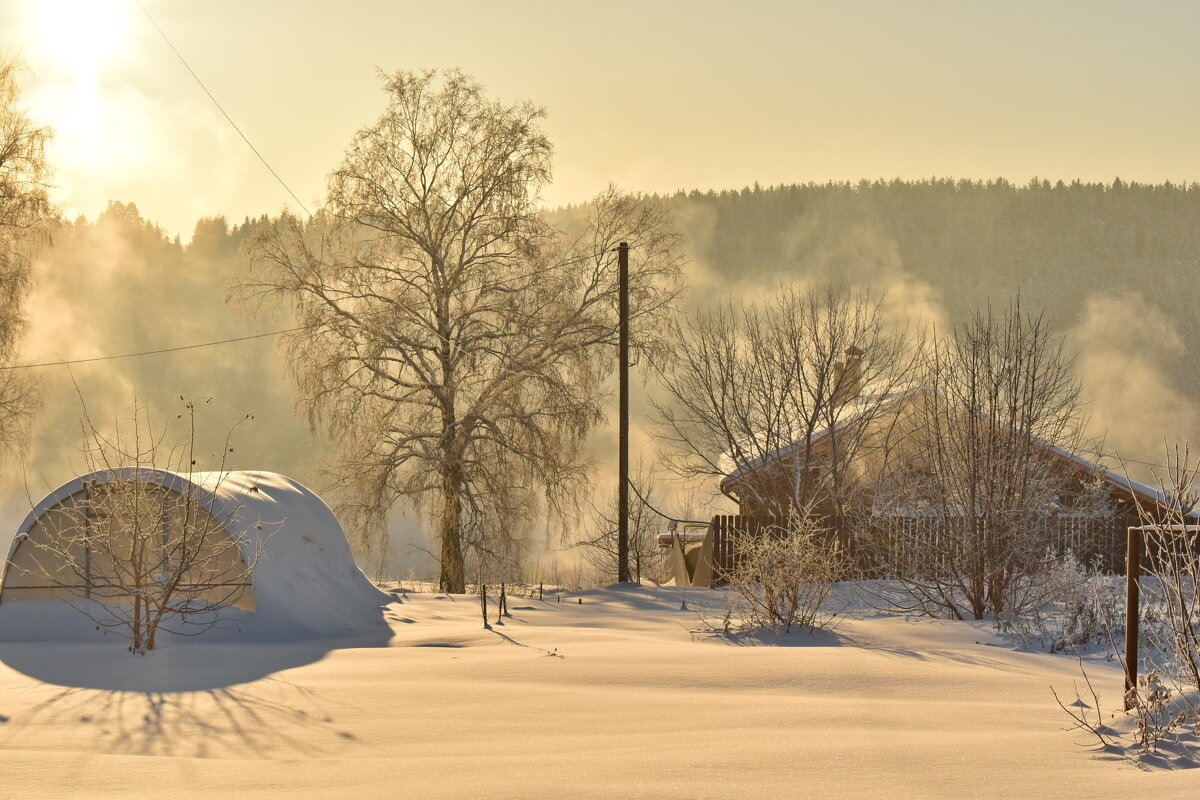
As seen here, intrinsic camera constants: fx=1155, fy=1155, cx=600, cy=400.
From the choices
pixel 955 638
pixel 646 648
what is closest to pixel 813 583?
pixel 955 638

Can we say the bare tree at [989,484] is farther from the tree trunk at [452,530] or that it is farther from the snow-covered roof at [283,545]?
the tree trunk at [452,530]

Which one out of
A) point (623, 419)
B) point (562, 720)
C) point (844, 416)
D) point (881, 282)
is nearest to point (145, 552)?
point (562, 720)

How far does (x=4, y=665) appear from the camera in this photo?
38.2ft

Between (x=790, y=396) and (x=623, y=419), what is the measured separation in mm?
4265

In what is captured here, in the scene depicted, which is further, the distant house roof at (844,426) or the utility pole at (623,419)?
the distant house roof at (844,426)

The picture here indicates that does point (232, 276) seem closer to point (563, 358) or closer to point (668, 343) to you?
point (563, 358)

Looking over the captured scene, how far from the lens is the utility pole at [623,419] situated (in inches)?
938

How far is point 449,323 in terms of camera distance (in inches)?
1036

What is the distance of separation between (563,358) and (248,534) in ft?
36.5

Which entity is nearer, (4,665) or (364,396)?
(4,665)

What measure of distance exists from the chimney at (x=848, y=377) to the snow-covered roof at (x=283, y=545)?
469 inches

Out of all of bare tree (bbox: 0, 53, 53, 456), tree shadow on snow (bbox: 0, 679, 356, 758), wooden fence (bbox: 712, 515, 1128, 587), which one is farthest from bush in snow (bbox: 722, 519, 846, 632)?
bare tree (bbox: 0, 53, 53, 456)

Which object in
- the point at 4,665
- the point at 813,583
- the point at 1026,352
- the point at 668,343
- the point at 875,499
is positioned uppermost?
the point at 668,343

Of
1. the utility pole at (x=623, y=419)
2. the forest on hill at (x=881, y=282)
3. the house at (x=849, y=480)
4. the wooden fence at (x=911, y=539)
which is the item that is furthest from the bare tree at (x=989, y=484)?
the forest on hill at (x=881, y=282)
